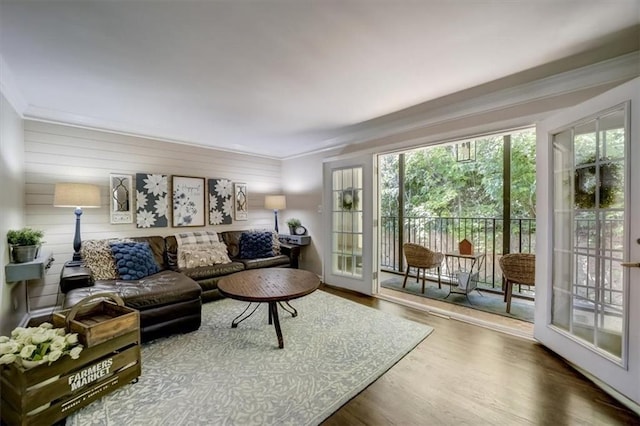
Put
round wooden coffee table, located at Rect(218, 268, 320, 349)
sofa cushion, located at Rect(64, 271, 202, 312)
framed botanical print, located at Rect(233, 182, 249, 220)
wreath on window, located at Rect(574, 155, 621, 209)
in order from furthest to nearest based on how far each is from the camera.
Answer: framed botanical print, located at Rect(233, 182, 249, 220), sofa cushion, located at Rect(64, 271, 202, 312), round wooden coffee table, located at Rect(218, 268, 320, 349), wreath on window, located at Rect(574, 155, 621, 209)

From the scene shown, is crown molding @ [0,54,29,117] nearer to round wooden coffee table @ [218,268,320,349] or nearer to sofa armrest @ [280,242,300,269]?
round wooden coffee table @ [218,268,320,349]

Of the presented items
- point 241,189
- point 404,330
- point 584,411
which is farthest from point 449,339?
point 241,189

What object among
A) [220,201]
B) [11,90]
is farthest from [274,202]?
[11,90]

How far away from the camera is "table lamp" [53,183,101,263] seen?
2.82 meters

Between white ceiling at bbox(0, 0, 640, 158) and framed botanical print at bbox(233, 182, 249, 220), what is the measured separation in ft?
5.99

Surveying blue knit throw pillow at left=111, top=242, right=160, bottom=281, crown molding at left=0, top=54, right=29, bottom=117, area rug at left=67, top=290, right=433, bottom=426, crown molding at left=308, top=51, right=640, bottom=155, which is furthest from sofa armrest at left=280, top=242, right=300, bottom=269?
crown molding at left=0, top=54, right=29, bottom=117

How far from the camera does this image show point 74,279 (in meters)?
2.50

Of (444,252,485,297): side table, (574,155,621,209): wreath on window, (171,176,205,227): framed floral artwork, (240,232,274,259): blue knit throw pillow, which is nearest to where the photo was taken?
(574,155,621,209): wreath on window

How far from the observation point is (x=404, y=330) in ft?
8.81

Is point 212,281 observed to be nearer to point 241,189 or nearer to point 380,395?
point 241,189

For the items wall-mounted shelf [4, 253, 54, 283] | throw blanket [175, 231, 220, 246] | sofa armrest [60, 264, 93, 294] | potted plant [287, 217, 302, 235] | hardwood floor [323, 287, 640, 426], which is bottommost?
hardwood floor [323, 287, 640, 426]

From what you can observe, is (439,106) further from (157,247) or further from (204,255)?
(157,247)

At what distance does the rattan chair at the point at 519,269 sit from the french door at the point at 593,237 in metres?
0.69

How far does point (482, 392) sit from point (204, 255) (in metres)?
3.41
